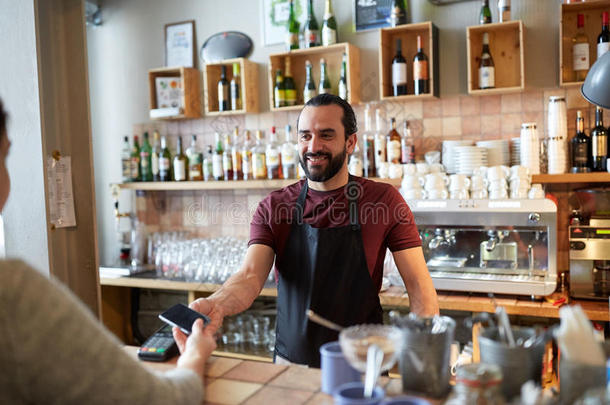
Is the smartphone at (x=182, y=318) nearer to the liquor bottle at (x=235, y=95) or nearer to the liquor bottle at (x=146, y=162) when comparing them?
the liquor bottle at (x=235, y=95)

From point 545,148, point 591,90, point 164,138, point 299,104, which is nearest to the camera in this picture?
point 591,90

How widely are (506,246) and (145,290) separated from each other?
9.09 ft

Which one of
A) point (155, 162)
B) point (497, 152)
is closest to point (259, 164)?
point (155, 162)

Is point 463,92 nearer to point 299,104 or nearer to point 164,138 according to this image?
point 299,104

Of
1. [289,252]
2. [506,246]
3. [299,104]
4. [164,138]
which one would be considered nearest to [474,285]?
[506,246]

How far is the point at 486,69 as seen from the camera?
3240 mm

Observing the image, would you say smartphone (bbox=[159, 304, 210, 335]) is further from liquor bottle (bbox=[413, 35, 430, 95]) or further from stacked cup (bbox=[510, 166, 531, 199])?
liquor bottle (bbox=[413, 35, 430, 95])

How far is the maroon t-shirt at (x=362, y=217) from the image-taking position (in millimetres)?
2115

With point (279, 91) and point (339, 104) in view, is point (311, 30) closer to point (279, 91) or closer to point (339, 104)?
point (279, 91)

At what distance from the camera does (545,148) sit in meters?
3.27

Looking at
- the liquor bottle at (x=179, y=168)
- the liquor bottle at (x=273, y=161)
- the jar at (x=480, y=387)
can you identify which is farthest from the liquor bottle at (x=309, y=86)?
the jar at (x=480, y=387)

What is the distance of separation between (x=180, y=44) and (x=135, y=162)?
3.10ft

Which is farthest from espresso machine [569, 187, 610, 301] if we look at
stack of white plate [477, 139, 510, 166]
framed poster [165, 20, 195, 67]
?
framed poster [165, 20, 195, 67]

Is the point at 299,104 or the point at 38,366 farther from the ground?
the point at 299,104
